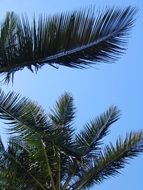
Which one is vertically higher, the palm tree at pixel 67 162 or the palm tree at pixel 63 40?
the palm tree at pixel 63 40

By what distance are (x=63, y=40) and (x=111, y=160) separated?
800cm

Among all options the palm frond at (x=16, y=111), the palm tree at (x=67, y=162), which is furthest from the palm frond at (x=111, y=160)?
the palm frond at (x=16, y=111)

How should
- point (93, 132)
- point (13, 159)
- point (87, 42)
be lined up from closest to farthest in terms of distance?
point (87, 42), point (13, 159), point (93, 132)

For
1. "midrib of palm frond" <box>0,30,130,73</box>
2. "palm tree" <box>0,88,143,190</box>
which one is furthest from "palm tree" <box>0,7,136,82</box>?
"palm tree" <box>0,88,143,190</box>

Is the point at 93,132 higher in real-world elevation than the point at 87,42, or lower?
lower

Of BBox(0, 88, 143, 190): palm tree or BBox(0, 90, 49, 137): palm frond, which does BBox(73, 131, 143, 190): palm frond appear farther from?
BBox(0, 90, 49, 137): palm frond

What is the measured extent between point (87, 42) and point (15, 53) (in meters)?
0.67

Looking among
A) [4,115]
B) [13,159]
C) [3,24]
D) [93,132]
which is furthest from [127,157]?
[3,24]

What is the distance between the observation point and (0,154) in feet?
39.9

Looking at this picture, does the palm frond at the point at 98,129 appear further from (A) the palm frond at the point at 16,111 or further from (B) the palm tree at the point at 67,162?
(A) the palm frond at the point at 16,111

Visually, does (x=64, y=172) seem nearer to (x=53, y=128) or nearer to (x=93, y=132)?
(x=93, y=132)

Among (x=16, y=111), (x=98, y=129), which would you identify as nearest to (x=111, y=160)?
(x=98, y=129)

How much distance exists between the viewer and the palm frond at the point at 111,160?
12.1 metres

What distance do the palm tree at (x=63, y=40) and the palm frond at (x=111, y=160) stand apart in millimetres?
7623
